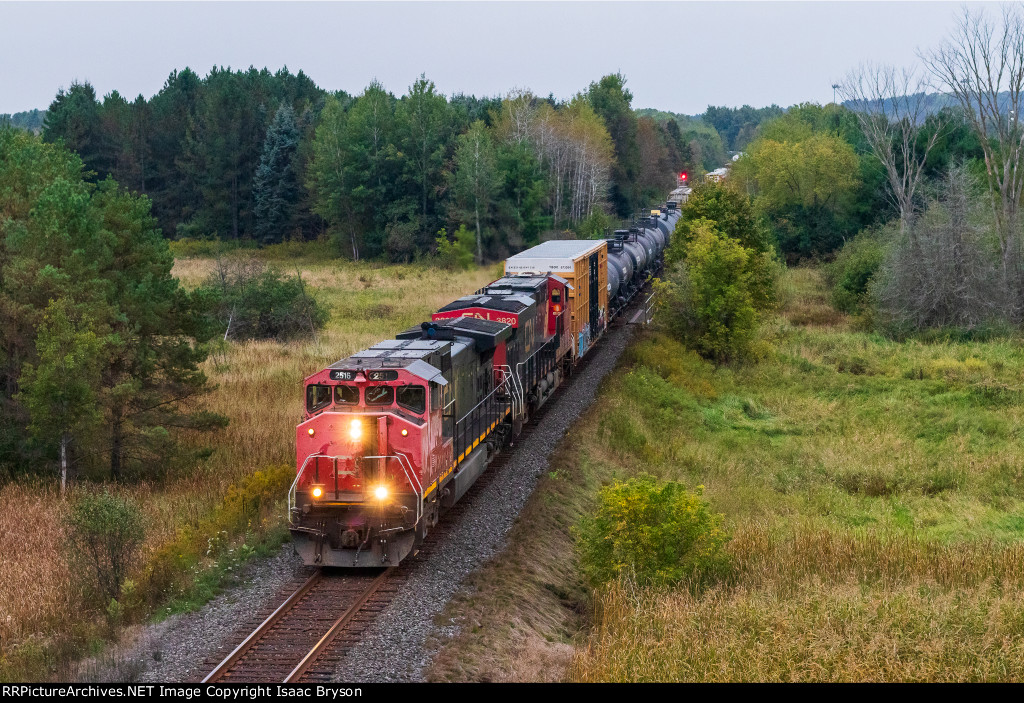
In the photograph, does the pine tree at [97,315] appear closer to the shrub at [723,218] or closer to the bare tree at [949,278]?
the shrub at [723,218]

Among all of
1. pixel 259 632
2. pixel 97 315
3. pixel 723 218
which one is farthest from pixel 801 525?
pixel 723 218

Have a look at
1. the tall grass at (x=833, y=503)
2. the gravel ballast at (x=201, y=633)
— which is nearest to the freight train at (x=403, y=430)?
the gravel ballast at (x=201, y=633)

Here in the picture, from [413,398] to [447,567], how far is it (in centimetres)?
288

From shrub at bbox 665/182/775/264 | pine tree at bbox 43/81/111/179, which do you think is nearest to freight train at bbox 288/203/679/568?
shrub at bbox 665/182/775/264

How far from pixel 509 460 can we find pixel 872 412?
50.7 feet

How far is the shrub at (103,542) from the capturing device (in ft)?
50.7

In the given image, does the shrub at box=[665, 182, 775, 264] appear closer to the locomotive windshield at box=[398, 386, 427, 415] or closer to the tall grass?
the tall grass

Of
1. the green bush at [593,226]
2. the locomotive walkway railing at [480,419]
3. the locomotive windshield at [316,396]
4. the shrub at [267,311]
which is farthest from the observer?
the green bush at [593,226]

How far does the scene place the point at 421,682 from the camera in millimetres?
11961

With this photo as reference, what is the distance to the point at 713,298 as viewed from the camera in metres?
38.8

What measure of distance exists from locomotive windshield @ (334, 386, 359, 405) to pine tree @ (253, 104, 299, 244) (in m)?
76.2

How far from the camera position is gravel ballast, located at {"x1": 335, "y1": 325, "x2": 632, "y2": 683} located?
1247 cm

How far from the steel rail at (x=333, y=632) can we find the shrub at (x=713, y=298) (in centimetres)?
2535

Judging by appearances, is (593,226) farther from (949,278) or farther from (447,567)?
(447,567)
